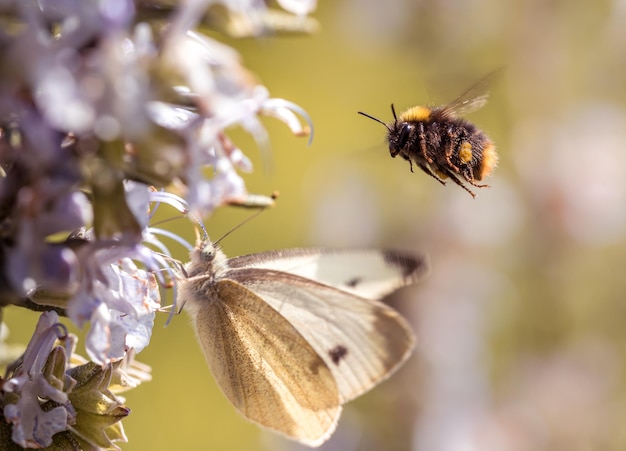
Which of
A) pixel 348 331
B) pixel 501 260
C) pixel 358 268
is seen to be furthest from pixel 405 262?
pixel 501 260

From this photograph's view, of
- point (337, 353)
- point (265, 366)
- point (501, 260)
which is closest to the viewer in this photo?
point (265, 366)

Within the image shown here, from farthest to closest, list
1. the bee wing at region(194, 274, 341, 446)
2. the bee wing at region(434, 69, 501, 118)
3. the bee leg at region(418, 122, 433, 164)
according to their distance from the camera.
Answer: the bee wing at region(434, 69, 501, 118) < the bee leg at region(418, 122, 433, 164) < the bee wing at region(194, 274, 341, 446)

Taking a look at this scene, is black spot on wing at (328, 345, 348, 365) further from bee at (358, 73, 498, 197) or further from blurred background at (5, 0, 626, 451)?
blurred background at (5, 0, 626, 451)

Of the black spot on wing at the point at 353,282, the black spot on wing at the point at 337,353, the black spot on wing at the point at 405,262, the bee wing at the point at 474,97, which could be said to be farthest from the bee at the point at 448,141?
the black spot on wing at the point at 337,353

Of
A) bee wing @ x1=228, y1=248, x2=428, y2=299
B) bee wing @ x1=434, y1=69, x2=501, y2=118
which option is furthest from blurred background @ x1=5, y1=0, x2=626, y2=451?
bee wing @ x1=228, y1=248, x2=428, y2=299

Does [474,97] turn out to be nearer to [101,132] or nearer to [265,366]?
[265,366]
